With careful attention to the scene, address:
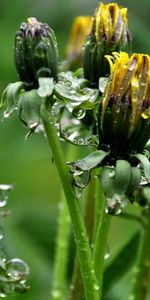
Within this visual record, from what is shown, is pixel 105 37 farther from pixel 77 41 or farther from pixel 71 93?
pixel 77 41

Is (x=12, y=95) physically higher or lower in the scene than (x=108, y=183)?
higher

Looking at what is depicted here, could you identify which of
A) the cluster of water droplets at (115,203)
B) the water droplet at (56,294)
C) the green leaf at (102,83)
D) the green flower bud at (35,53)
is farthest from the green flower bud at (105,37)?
the water droplet at (56,294)

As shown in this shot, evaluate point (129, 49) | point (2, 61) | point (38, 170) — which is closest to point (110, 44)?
point (129, 49)

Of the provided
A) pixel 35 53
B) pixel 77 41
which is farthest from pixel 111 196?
pixel 77 41

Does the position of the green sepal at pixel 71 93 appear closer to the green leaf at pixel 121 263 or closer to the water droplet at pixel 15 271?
the water droplet at pixel 15 271

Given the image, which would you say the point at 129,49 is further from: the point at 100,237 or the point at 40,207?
the point at 40,207

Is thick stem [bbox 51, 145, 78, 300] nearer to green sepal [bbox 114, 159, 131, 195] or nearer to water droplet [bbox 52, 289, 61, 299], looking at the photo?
water droplet [bbox 52, 289, 61, 299]
